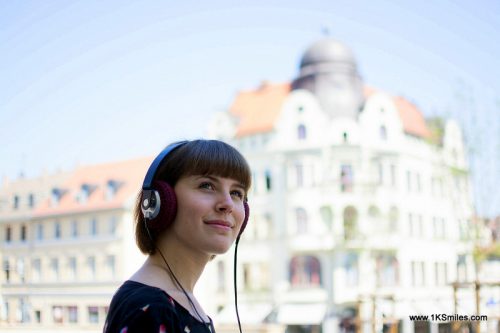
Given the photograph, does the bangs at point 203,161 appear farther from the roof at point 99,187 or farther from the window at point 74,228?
the window at point 74,228

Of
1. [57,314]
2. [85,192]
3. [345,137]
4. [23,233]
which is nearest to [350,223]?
[345,137]

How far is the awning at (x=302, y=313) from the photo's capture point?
1458cm

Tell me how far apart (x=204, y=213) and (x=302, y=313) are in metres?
14.2

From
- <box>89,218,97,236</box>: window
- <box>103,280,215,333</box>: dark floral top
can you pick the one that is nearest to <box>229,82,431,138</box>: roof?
<box>89,218,97,236</box>: window

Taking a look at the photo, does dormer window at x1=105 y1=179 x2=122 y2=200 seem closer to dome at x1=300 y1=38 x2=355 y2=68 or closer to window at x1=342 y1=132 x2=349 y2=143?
dome at x1=300 y1=38 x2=355 y2=68

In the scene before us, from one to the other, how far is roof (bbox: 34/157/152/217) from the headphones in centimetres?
1528

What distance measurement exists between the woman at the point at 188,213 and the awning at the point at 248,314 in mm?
14065

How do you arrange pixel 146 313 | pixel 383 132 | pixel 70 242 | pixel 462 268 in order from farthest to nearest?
pixel 462 268 → pixel 383 132 → pixel 70 242 → pixel 146 313

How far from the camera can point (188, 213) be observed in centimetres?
93

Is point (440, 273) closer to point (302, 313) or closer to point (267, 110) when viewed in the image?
point (302, 313)

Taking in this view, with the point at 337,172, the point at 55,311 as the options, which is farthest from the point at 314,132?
the point at 55,311

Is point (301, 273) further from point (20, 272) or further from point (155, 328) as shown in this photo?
point (155, 328)

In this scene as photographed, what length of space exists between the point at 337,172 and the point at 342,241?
157cm

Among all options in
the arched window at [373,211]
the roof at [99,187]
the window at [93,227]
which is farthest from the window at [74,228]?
the arched window at [373,211]
